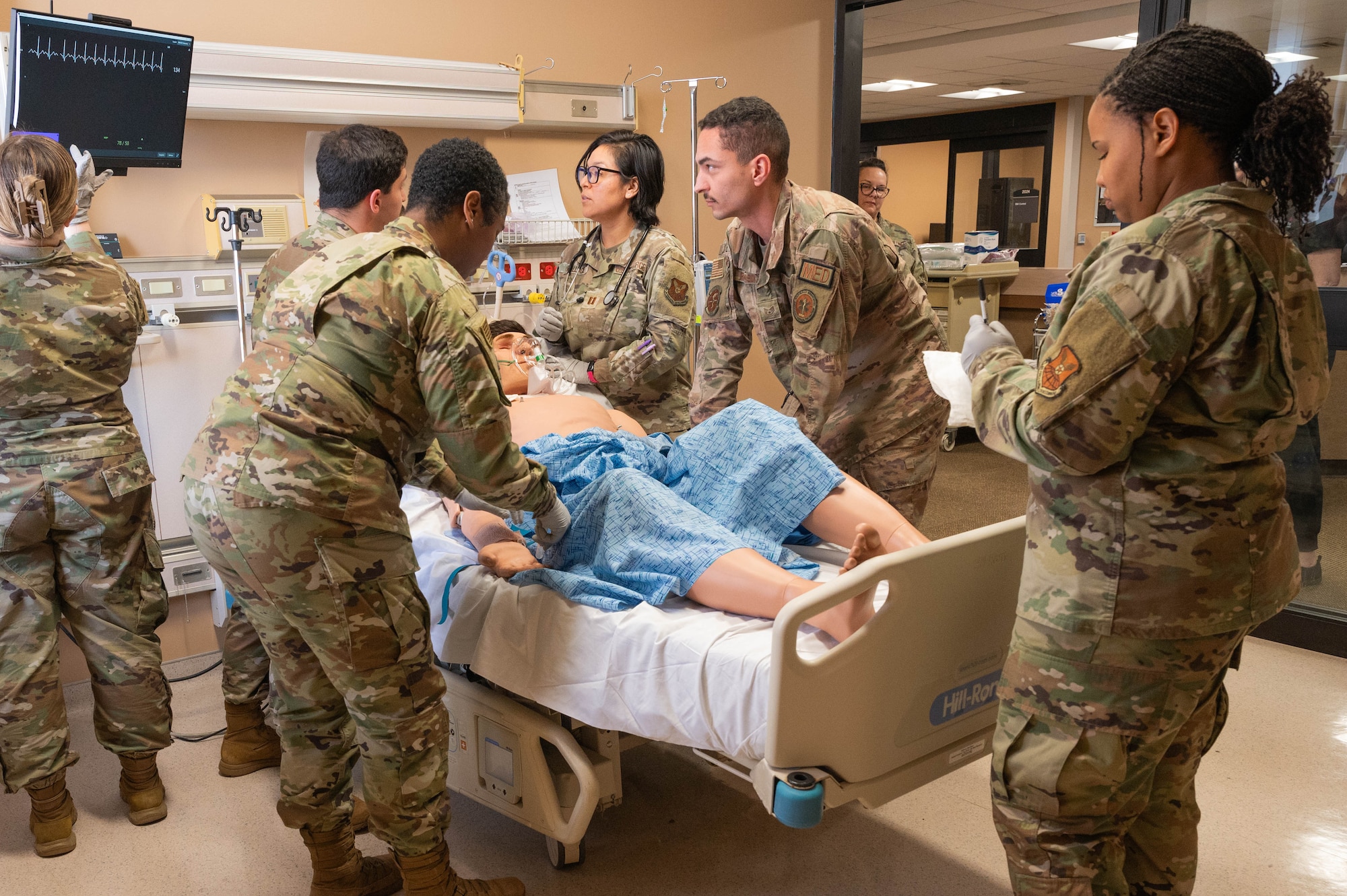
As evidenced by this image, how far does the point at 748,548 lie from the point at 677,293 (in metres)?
1.35

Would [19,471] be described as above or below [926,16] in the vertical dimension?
below

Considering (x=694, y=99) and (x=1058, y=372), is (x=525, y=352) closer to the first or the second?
(x=694, y=99)

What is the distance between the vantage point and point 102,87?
2.79 m

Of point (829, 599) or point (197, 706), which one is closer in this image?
point (829, 599)

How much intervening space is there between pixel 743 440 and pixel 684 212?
2.46 m

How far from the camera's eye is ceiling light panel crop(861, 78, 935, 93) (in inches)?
392

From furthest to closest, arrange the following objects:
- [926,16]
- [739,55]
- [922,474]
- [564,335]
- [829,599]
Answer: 1. [926,16]
2. [739,55]
3. [564,335]
4. [922,474]
5. [829,599]

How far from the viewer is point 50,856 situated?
7.61 ft

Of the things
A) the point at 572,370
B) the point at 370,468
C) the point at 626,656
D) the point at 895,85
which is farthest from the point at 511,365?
the point at 895,85

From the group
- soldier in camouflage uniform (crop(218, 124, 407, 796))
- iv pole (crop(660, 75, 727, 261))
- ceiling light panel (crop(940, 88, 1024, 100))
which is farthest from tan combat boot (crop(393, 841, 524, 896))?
ceiling light panel (crop(940, 88, 1024, 100))

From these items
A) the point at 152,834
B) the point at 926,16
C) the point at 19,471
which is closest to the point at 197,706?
the point at 152,834

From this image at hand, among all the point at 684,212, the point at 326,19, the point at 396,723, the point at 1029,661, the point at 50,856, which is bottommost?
the point at 50,856

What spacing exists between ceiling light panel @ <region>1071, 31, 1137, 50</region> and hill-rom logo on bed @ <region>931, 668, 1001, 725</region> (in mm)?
7819

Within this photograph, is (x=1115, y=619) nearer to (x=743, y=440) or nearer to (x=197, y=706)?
(x=743, y=440)
